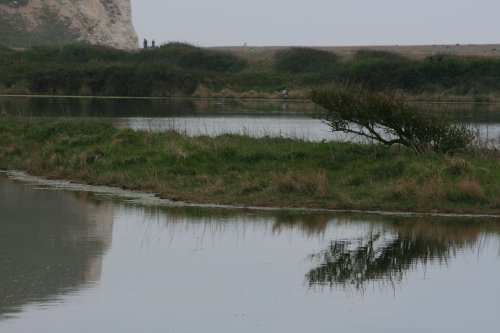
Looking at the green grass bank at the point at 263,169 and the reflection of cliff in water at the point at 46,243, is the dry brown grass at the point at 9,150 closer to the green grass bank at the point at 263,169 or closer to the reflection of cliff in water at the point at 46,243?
the green grass bank at the point at 263,169

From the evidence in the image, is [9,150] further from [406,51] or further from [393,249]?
[406,51]

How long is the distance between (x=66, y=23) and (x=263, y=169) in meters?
93.3

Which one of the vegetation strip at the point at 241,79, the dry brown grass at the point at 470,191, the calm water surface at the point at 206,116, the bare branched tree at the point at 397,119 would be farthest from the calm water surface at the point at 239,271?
the vegetation strip at the point at 241,79

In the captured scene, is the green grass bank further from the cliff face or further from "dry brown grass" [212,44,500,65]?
the cliff face

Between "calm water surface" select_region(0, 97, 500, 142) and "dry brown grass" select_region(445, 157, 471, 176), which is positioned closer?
"dry brown grass" select_region(445, 157, 471, 176)

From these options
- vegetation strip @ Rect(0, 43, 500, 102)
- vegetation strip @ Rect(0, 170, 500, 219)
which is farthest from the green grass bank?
vegetation strip @ Rect(0, 43, 500, 102)

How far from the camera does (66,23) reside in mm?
111000

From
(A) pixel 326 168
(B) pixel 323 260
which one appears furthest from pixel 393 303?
(A) pixel 326 168

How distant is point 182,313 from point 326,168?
1098 cm

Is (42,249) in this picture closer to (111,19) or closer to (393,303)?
(393,303)

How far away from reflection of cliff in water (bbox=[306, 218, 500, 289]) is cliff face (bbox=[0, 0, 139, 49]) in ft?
288

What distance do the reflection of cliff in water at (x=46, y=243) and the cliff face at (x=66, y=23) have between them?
8405 centimetres

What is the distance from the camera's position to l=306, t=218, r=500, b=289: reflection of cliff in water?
12383mm

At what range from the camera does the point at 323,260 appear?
13328 mm
